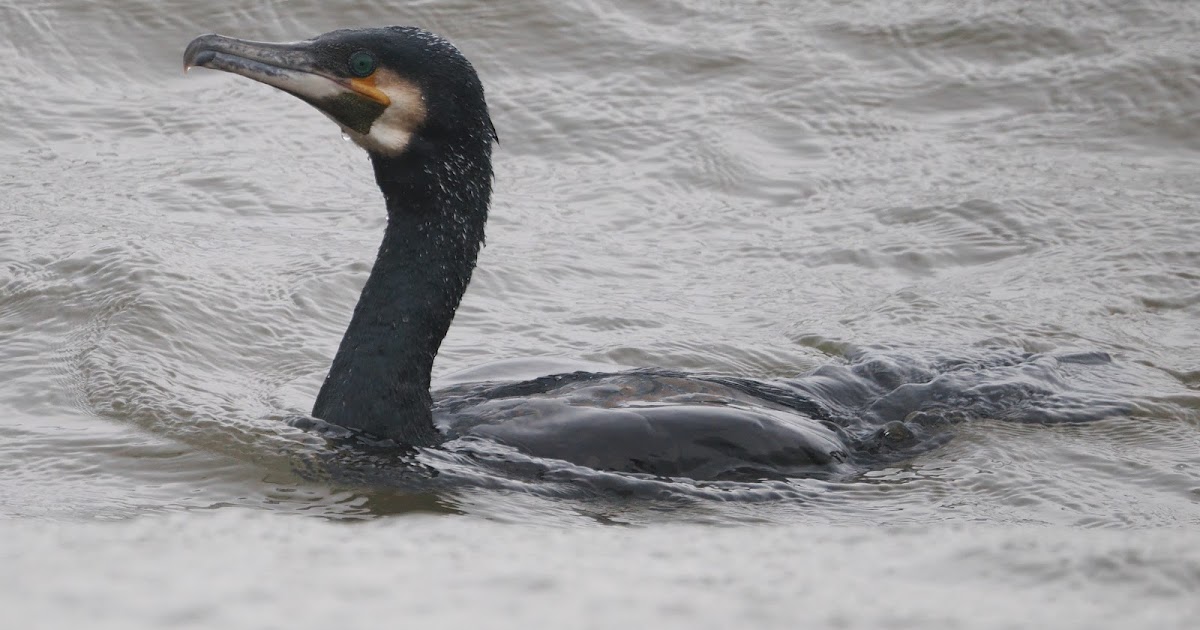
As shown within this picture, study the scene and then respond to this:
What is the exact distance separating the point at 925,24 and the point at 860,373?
16.5 feet

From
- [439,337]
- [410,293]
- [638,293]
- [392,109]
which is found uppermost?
[392,109]

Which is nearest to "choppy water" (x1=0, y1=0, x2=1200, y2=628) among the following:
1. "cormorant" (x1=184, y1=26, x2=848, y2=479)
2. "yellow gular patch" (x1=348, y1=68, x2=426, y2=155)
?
"cormorant" (x1=184, y1=26, x2=848, y2=479)

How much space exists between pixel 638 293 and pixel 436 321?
6.94 ft

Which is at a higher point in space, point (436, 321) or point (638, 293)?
point (436, 321)

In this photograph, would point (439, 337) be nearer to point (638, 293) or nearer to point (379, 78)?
point (379, 78)

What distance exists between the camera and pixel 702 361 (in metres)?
6.11

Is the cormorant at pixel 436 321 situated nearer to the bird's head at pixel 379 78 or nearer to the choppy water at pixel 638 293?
the bird's head at pixel 379 78

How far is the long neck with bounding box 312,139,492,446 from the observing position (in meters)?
4.59

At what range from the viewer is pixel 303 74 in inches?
179

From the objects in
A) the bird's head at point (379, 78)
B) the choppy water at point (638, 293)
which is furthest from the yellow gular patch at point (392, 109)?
the choppy water at point (638, 293)

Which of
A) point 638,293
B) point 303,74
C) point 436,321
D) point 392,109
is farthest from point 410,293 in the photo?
point 638,293

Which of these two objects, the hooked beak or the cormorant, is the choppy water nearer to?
the cormorant

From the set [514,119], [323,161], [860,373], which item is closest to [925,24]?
[514,119]

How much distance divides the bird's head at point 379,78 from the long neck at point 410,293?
9 centimetres
